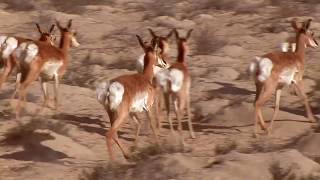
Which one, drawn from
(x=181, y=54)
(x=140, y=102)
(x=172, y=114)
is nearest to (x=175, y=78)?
(x=181, y=54)

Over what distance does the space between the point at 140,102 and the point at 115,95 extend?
0.93m

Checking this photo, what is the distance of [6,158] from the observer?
36.7 ft

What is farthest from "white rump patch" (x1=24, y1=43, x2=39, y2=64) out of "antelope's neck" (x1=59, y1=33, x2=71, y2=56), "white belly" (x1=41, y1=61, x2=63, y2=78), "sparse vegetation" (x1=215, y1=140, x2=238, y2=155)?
"sparse vegetation" (x1=215, y1=140, x2=238, y2=155)

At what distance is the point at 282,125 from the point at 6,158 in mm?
5560

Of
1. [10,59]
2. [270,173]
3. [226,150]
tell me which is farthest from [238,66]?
[270,173]

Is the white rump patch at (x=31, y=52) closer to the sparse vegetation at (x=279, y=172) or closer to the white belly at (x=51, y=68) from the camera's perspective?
the white belly at (x=51, y=68)

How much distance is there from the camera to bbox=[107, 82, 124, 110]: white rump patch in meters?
10.6

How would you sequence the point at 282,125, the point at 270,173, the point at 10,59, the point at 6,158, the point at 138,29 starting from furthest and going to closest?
the point at 138,29 < the point at 10,59 < the point at 282,125 < the point at 6,158 < the point at 270,173

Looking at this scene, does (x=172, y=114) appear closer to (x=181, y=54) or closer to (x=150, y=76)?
(x=181, y=54)

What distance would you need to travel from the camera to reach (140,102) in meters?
11.4

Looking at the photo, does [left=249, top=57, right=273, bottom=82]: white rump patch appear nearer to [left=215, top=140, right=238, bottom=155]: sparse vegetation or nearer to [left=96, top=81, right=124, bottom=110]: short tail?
[left=215, top=140, right=238, bottom=155]: sparse vegetation

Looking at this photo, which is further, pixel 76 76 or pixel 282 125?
pixel 76 76

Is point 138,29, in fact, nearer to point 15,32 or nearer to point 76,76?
point 15,32

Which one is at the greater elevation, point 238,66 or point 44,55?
point 44,55
